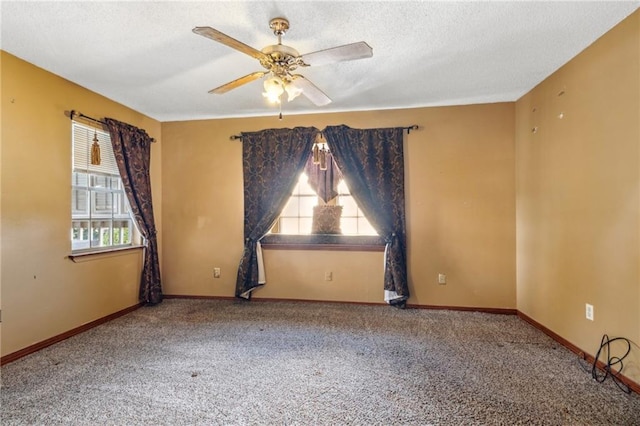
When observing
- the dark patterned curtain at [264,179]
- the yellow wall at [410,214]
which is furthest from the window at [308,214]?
the yellow wall at [410,214]

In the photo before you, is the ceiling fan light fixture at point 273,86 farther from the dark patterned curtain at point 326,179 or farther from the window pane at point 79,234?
the window pane at point 79,234

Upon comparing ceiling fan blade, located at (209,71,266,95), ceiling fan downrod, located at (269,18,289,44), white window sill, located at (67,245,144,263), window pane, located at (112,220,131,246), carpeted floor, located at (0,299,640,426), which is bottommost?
carpeted floor, located at (0,299,640,426)

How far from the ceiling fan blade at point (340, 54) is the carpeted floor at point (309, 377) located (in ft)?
6.90

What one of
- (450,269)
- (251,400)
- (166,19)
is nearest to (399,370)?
(251,400)

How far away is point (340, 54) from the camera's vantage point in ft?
5.94

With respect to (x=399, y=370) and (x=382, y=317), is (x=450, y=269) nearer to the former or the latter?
(x=382, y=317)

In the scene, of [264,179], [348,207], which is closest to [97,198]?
[264,179]

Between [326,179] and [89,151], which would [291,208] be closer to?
[326,179]

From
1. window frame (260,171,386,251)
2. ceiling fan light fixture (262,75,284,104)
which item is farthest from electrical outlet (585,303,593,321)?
ceiling fan light fixture (262,75,284,104)

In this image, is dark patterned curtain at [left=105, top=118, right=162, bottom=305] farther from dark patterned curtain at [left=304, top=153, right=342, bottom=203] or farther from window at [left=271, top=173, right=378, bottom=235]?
dark patterned curtain at [left=304, top=153, right=342, bottom=203]

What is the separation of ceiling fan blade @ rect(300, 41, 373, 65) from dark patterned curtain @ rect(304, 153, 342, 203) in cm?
205

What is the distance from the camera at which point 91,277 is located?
3148 millimetres

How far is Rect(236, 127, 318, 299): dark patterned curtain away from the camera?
3871 millimetres

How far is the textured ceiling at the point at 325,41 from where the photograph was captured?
1.91 meters
